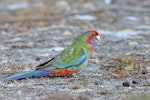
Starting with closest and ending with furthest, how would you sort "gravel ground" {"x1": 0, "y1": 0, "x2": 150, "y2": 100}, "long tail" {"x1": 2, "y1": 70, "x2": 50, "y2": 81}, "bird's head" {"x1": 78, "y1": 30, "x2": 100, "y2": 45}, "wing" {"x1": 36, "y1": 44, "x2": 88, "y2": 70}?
"gravel ground" {"x1": 0, "y1": 0, "x2": 150, "y2": 100} < "long tail" {"x1": 2, "y1": 70, "x2": 50, "y2": 81} < "wing" {"x1": 36, "y1": 44, "x2": 88, "y2": 70} < "bird's head" {"x1": 78, "y1": 30, "x2": 100, "y2": 45}

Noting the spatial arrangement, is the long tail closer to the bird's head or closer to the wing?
the wing

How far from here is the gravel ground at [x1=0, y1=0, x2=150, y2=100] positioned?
7495mm

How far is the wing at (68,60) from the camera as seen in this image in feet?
27.0

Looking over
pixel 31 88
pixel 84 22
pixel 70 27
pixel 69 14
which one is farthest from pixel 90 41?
pixel 69 14

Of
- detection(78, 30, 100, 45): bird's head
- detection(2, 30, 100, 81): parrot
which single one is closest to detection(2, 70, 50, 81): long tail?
detection(2, 30, 100, 81): parrot

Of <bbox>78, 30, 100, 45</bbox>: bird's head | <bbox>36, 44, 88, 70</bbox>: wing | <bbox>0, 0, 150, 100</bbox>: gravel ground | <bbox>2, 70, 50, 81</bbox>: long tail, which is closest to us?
<bbox>0, 0, 150, 100</bbox>: gravel ground

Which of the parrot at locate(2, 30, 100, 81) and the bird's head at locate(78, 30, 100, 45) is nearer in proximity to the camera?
the parrot at locate(2, 30, 100, 81)

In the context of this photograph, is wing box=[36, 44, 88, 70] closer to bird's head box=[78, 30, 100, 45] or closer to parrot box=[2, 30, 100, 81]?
parrot box=[2, 30, 100, 81]

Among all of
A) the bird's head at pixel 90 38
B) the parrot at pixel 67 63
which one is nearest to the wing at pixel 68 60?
the parrot at pixel 67 63

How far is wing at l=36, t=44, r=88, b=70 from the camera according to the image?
822 centimetres

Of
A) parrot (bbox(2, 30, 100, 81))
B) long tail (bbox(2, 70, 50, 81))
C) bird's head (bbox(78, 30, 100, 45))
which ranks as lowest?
long tail (bbox(2, 70, 50, 81))

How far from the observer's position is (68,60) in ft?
27.1

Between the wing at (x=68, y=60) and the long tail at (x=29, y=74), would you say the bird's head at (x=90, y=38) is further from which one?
the long tail at (x=29, y=74)

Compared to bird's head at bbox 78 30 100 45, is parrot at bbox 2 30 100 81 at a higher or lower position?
lower
